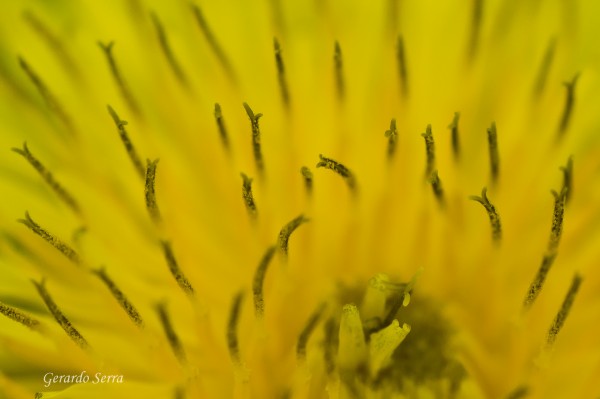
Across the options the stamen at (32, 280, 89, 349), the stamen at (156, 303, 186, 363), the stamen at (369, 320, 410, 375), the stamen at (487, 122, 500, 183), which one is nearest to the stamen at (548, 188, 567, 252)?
the stamen at (487, 122, 500, 183)

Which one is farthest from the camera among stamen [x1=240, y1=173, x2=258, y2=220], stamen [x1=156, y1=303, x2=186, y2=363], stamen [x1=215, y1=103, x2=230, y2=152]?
stamen [x1=215, y1=103, x2=230, y2=152]

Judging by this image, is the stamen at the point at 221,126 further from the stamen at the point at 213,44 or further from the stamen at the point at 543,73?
the stamen at the point at 543,73

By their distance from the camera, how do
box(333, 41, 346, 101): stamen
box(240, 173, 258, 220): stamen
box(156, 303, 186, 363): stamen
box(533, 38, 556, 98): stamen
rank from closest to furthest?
box(156, 303, 186, 363): stamen
box(240, 173, 258, 220): stamen
box(333, 41, 346, 101): stamen
box(533, 38, 556, 98): stamen

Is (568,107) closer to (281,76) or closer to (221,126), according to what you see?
(281,76)

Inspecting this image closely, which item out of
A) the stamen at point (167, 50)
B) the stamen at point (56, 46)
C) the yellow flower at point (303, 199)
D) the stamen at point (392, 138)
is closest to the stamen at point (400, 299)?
the yellow flower at point (303, 199)

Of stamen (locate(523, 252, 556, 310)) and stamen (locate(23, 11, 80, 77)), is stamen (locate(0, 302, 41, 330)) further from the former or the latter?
stamen (locate(523, 252, 556, 310))

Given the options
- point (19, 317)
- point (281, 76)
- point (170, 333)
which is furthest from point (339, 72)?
point (19, 317)
